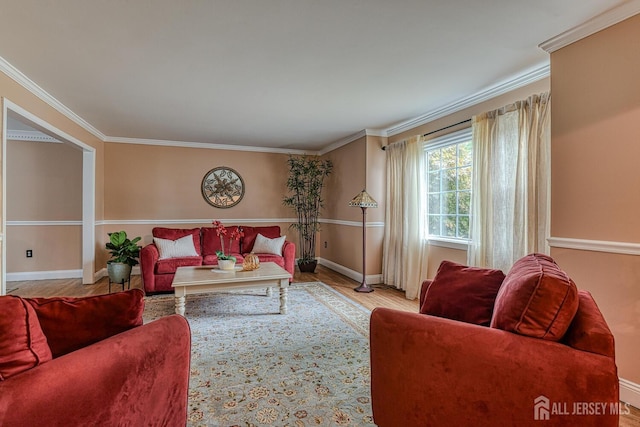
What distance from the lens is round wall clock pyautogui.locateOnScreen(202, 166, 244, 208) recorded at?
5.85 meters

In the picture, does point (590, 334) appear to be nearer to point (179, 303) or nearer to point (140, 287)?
point (179, 303)

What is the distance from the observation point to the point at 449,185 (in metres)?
3.86

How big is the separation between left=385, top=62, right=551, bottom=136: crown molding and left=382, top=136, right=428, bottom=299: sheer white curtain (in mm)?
241

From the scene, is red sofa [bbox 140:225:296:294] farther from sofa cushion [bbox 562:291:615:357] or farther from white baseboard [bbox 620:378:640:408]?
sofa cushion [bbox 562:291:615:357]

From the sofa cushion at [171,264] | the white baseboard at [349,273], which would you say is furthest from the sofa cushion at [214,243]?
the white baseboard at [349,273]

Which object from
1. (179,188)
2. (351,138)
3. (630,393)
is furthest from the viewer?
(179,188)

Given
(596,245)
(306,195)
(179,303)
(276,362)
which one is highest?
(306,195)

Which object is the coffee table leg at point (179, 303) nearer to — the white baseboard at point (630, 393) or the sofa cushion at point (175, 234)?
the sofa cushion at point (175, 234)

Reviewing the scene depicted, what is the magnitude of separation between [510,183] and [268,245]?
3352mm

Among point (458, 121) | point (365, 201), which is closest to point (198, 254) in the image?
point (365, 201)

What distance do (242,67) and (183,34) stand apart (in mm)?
578

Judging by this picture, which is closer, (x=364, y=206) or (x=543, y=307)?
(x=543, y=307)

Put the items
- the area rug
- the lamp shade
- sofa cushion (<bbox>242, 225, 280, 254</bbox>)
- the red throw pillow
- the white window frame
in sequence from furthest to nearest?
1. sofa cushion (<bbox>242, 225, 280, 254</bbox>)
2. the lamp shade
3. the white window frame
4. the area rug
5. the red throw pillow

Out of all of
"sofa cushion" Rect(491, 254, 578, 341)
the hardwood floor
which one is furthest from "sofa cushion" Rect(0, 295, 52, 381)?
the hardwood floor
